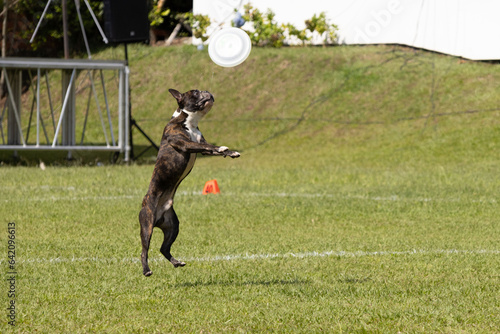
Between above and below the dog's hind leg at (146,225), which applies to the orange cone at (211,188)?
below

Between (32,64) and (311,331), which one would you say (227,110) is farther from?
(311,331)

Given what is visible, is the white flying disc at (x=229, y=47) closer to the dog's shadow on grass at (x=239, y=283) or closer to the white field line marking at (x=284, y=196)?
the dog's shadow on grass at (x=239, y=283)

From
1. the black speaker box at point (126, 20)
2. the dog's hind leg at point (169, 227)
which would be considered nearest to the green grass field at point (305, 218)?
the dog's hind leg at point (169, 227)

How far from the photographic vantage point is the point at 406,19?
94.1 feet

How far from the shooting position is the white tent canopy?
27.1 meters

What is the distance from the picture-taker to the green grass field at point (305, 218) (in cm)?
670

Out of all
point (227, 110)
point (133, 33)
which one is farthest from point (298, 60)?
point (133, 33)

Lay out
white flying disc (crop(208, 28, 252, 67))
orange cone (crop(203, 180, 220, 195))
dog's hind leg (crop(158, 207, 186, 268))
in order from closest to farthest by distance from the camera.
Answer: dog's hind leg (crop(158, 207, 186, 268))
white flying disc (crop(208, 28, 252, 67))
orange cone (crop(203, 180, 220, 195))

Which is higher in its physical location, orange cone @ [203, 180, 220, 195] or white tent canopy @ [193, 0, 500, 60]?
white tent canopy @ [193, 0, 500, 60]

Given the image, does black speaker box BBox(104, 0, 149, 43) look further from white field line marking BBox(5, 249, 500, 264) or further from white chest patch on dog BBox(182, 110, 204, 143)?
white chest patch on dog BBox(182, 110, 204, 143)

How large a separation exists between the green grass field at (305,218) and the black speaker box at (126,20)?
3.52m

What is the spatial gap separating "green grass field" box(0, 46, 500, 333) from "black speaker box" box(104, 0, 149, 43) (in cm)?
352

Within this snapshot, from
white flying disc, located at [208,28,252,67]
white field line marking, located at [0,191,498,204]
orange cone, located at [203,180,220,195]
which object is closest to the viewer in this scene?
white flying disc, located at [208,28,252,67]

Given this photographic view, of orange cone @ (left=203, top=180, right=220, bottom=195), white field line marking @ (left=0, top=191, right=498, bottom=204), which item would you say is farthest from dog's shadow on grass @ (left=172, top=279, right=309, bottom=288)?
orange cone @ (left=203, top=180, right=220, bottom=195)
